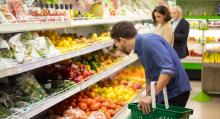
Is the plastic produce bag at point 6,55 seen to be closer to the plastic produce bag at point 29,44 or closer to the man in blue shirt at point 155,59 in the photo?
the plastic produce bag at point 29,44

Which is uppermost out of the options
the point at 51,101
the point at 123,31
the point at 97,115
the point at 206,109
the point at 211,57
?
the point at 123,31

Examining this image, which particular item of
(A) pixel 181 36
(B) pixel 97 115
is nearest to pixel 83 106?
(B) pixel 97 115

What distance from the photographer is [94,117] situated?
441cm

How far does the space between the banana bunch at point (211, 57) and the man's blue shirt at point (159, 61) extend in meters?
3.70

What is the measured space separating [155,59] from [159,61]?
0.13 feet

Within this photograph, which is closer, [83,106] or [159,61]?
[159,61]

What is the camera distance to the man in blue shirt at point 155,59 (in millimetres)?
2789

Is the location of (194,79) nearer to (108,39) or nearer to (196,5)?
(196,5)

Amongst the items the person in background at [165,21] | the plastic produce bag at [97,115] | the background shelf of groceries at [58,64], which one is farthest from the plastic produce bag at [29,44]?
the person in background at [165,21]

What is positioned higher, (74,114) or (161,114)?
(161,114)

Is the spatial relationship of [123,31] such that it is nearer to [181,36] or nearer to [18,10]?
[18,10]

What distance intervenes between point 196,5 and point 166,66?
786cm

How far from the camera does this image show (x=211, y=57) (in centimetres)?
680

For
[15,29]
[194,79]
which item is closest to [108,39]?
[15,29]
